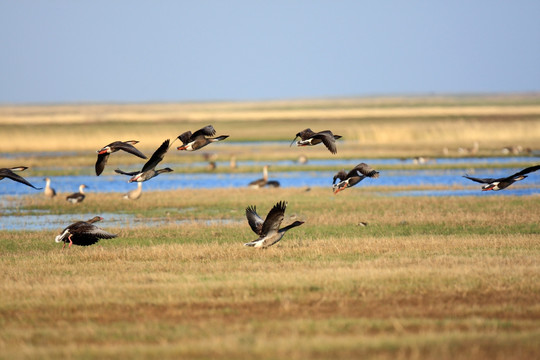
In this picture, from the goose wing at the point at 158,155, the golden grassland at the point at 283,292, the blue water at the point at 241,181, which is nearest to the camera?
the golden grassland at the point at 283,292

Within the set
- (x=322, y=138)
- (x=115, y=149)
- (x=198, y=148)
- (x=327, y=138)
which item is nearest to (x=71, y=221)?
(x=115, y=149)

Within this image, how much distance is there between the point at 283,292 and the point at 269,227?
308 centimetres

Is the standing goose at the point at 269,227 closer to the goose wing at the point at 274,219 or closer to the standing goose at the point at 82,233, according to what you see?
the goose wing at the point at 274,219

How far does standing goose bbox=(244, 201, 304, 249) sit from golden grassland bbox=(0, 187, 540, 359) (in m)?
0.24

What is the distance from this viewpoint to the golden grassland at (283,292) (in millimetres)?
7953

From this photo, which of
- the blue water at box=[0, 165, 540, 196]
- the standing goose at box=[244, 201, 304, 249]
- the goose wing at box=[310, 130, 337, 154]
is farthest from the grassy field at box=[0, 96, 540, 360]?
the blue water at box=[0, 165, 540, 196]

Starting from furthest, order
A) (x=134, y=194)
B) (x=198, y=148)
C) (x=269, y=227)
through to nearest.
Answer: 1. (x=134, y=194)
2. (x=198, y=148)
3. (x=269, y=227)

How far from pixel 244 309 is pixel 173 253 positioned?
4.75 meters

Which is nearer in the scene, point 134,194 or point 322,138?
point 322,138

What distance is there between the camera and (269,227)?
45.3 feet

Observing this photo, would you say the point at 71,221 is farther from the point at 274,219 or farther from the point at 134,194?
the point at 274,219

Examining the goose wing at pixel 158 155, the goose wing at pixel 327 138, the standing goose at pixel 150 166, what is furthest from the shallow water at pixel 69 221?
the goose wing at pixel 327 138

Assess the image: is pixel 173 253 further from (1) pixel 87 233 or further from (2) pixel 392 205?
(2) pixel 392 205

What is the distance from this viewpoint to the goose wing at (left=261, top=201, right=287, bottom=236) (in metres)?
13.1
